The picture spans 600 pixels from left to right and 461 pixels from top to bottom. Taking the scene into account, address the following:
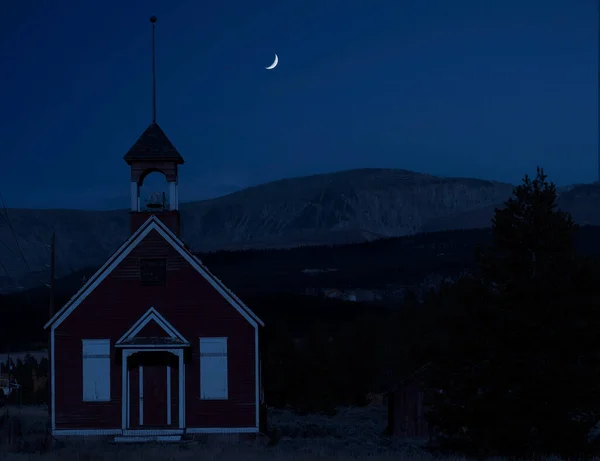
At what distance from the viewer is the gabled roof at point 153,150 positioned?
32219mm

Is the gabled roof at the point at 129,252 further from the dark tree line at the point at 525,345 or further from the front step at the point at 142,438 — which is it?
the dark tree line at the point at 525,345

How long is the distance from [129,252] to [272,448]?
28.3 ft

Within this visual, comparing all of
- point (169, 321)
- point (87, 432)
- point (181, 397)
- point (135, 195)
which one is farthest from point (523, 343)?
point (135, 195)

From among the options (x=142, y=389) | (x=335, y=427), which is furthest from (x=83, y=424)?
(x=335, y=427)

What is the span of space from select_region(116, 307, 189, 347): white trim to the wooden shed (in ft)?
44.8

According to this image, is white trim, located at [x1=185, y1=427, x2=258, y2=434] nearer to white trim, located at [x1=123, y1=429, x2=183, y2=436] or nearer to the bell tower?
white trim, located at [x1=123, y1=429, x2=183, y2=436]

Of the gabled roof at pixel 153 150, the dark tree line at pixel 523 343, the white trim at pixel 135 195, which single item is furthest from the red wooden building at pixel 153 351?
the dark tree line at pixel 523 343

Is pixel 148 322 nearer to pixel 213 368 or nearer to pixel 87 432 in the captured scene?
pixel 213 368

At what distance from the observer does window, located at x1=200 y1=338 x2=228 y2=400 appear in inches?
1184

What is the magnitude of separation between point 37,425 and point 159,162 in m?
11.5

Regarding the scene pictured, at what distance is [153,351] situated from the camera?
2995 cm

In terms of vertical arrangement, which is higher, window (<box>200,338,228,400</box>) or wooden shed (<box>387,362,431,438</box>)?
window (<box>200,338,228,400</box>)

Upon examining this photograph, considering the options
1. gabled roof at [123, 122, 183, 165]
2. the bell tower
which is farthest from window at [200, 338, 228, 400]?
gabled roof at [123, 122, 183, 165]

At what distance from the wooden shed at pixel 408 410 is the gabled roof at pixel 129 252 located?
12.3m
